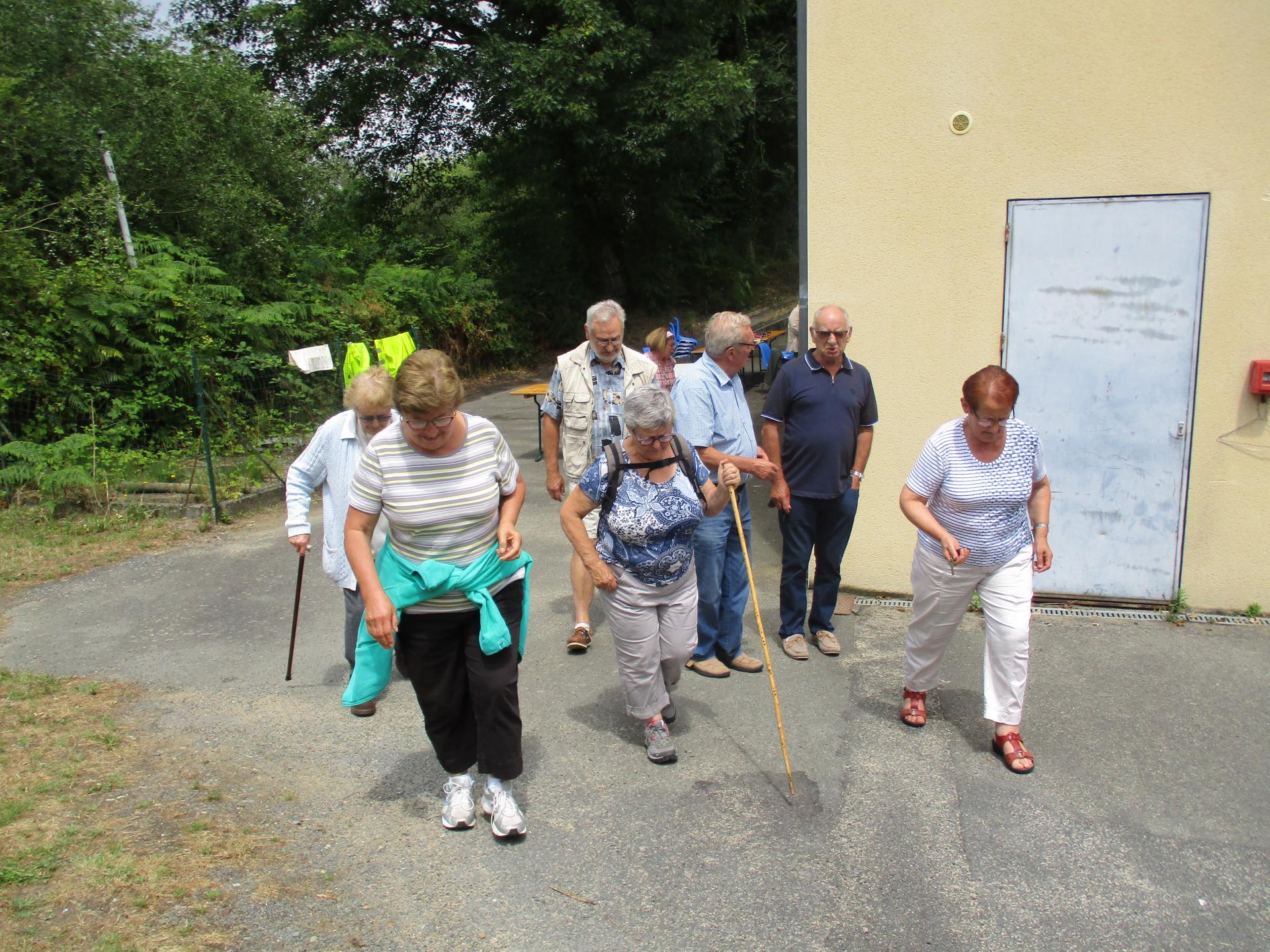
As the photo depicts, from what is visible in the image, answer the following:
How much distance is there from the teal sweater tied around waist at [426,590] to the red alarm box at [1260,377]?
447 centimetres

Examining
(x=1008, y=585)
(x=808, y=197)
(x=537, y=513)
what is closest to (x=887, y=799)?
(x=1008, y=585)

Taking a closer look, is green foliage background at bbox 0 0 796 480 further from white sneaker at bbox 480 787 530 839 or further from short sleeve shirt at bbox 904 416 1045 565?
short sleeve shirt at bbox 904 416 1045 565

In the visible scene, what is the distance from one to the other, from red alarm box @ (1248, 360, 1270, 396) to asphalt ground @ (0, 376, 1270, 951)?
4.52 feet

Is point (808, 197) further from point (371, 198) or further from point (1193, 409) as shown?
point (371, 198)

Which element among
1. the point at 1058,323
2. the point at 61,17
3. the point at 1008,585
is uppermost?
the point at 61,17

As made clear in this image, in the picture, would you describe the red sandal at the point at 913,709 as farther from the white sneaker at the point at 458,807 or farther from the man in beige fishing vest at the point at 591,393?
the white sneaker at the point at 458,807

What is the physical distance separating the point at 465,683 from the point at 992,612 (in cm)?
218

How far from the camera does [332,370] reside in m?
11.7

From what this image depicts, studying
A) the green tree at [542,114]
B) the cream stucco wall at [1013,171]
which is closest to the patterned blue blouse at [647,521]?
the cream stucco wall at [1013,171]

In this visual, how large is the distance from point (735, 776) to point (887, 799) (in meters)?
0.61

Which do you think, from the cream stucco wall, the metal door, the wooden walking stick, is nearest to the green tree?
the cream stucco wall

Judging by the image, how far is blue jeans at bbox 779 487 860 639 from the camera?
5.13 metres

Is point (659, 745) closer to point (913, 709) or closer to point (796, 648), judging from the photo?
point (913, 709)

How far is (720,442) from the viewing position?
4.76 meters
